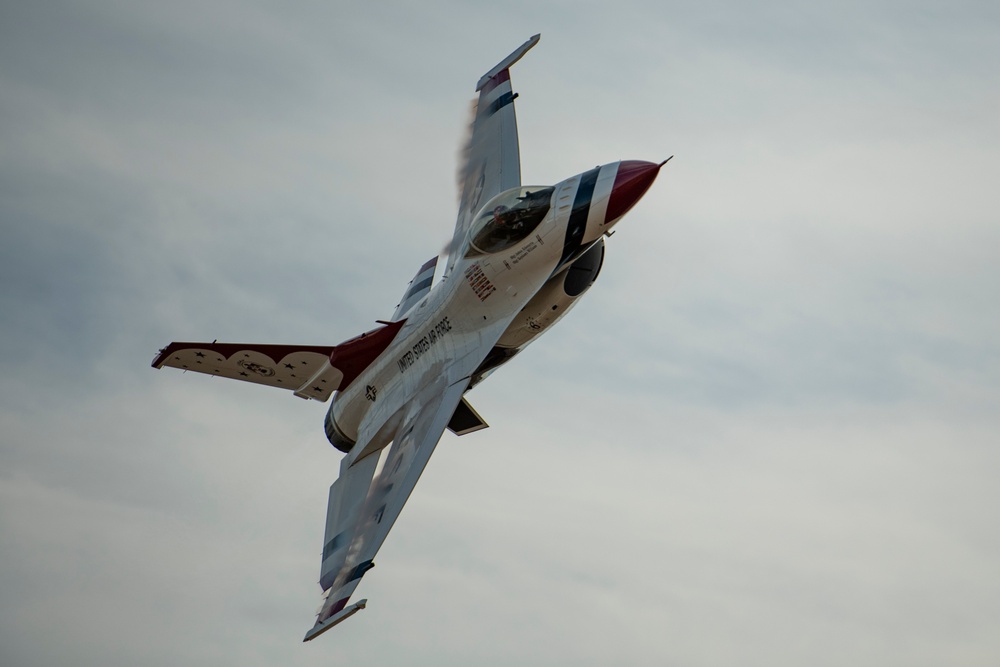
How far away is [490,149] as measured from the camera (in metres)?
33.4

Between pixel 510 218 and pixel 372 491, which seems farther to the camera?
pixel 372 491

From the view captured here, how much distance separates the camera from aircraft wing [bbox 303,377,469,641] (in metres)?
26.8

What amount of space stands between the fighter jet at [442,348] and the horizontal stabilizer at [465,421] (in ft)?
0.09

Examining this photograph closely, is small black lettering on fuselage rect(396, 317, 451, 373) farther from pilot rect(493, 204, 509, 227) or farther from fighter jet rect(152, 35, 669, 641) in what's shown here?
pilot rect(493, 204, 509, 227)

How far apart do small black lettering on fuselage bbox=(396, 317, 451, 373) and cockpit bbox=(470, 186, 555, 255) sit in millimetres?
2030

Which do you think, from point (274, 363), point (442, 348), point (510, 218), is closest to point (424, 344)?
point (442, 348)

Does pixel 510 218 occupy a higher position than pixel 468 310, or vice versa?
pixel 510 218

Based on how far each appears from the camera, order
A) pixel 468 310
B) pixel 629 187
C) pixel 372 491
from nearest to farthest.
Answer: pixel 629 187, pixel 468 310, pixel 372 491

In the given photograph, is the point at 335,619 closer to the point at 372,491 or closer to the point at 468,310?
the point at 372,491

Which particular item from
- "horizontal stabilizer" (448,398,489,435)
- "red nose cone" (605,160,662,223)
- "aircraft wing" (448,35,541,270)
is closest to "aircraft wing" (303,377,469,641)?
"horizontal stabilizer" (448,398,489,435)

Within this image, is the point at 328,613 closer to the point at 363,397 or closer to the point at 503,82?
the point at 363,397

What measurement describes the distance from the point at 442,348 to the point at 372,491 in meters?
3.61

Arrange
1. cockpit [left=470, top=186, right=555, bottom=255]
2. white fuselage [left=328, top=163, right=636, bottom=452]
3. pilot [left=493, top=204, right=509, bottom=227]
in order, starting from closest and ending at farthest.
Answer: white fuselage [left=328, top=163, right=636, bottom=452]
cockpit [left=470, top=186, right=555, bottom=255]
pilot [left=493, top=204, right=509, bottom=227]

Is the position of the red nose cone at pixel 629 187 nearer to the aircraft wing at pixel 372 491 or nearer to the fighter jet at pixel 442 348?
the fighter jet at pixel 442 348
